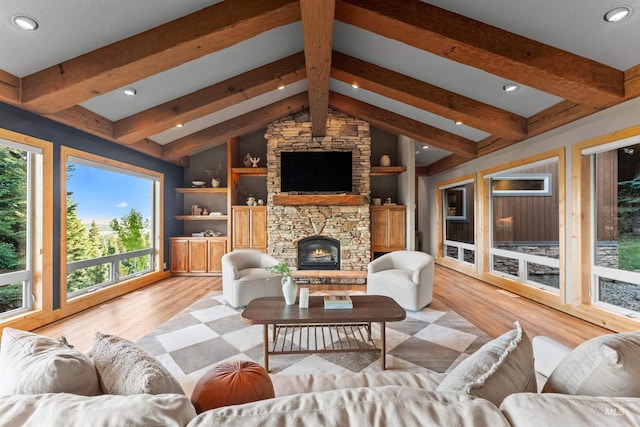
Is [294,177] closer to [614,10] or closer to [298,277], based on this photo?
[298,277]

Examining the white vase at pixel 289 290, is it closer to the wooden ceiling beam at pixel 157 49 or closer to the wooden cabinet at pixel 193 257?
the wooden ceiling beam at pixel 157 49

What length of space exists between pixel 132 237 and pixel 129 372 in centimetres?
499

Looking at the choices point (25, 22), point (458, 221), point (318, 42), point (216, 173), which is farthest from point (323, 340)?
point (458, 221)

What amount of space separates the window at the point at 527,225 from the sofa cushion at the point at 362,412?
4.38m

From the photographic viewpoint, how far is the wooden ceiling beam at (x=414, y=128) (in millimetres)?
5270

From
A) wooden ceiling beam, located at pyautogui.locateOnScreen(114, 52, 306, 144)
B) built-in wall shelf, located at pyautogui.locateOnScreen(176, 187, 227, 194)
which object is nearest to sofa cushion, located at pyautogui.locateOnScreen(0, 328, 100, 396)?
wooden ceiling beam, located at pyautogui.locateOnScreen(114, 52, 306, 144)

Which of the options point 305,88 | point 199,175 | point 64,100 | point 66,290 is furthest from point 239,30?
point 199,175

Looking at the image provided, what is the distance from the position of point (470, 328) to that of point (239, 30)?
3898mm

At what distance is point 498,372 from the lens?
899 millimetres

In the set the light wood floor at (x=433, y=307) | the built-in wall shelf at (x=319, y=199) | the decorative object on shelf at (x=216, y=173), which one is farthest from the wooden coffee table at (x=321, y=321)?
the decorative object on shelf at (x=216, y=173)

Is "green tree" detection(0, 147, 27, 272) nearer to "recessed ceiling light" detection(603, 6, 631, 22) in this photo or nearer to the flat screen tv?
the flat screen tv

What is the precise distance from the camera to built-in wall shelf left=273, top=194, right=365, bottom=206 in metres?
5.71

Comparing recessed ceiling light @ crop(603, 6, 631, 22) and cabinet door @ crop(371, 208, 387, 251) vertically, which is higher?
recessed ceiling light @ crop(603, 6, 631, 22)

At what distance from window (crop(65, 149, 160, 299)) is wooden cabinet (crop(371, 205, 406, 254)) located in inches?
177
